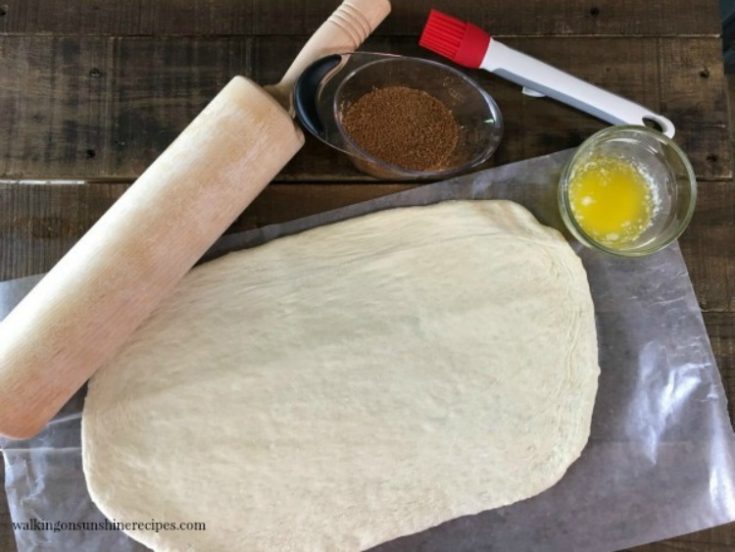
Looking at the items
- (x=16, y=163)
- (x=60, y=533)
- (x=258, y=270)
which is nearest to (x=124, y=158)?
(x=16, y=163)

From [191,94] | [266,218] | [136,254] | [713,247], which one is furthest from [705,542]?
[191,94]

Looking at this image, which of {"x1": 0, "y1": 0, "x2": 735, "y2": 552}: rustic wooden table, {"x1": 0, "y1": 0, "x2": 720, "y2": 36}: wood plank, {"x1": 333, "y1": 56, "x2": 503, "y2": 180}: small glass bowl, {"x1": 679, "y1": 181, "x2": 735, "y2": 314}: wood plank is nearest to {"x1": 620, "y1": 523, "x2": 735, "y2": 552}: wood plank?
{"x1": 0, "y1": 0, "x2": 735, "y2": 552}: rustic wooden table

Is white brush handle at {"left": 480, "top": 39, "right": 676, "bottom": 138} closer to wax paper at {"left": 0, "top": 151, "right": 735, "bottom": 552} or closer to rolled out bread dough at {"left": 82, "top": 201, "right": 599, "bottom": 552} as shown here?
wax paper at {"left": 0, "top": 151, "right": 735, "bottom": 552}

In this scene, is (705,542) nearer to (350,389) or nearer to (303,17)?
(350,389)

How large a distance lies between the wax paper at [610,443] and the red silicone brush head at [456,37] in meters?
0.19

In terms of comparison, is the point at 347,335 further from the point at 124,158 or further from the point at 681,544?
the point at 681,544

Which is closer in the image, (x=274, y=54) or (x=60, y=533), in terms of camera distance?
(x=60, y=533)

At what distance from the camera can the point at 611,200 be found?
1.01 meters

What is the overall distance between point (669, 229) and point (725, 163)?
0.64 feet

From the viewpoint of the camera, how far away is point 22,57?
105 centimetres

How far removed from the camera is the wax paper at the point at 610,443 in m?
0.96

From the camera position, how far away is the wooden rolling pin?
81 centimetres

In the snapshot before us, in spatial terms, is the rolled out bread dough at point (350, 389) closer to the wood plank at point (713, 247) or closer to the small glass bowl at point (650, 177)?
the small glass bowl at point (650, 177)

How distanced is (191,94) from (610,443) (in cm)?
88
